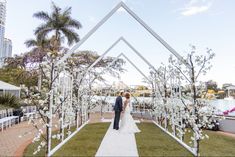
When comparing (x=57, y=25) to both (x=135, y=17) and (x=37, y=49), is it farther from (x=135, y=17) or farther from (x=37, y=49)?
(x=135, y=17)

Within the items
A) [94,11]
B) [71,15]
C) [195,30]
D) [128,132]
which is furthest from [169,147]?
[71,15]

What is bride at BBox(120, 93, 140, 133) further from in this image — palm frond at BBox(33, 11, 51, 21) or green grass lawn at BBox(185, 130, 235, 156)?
palm frond at BBox(33, 11, 51, 21)

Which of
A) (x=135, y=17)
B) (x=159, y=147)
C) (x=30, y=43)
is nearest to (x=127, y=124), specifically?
(x=159, y=147)

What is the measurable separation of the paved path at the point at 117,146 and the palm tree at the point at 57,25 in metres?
14.0

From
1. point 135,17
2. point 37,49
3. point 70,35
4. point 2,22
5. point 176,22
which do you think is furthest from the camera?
point 2,22

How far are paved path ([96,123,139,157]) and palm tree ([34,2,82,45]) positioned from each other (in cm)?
1398

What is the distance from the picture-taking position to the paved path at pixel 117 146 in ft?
20.1

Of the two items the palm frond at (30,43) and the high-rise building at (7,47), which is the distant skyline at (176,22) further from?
the high-rise building at (7,47)

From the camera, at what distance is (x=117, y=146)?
22.8 ft

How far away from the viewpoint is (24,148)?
22.0 feet

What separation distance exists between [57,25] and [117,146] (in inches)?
621

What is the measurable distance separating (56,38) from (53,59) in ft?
48.9

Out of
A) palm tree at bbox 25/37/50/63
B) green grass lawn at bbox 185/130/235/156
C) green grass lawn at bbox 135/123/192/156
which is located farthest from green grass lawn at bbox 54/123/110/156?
palm tree at bbox 25/37/50/63

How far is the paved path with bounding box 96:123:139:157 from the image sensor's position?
6121 millimetres
